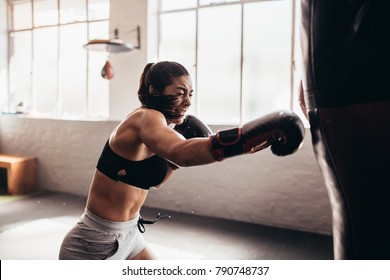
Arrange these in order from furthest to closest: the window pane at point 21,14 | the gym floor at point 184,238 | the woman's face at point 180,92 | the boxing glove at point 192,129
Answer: the window pane at point 21,14 → the gym floor at point 184,238 → the boxing glove at point 192,129 → the woman's face at point 180,92

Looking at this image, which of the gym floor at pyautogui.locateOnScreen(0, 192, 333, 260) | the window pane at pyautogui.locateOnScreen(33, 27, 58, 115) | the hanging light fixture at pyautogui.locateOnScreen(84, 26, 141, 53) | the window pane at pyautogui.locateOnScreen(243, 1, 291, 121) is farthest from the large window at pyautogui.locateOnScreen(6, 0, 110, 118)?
the window pane at pyautogui.locateOnScreen(243, 1, 291, 121)

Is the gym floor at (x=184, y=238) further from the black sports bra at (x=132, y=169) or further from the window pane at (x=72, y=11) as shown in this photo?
the window pane at (x=72, y=11)

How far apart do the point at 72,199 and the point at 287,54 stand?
315 centimetres

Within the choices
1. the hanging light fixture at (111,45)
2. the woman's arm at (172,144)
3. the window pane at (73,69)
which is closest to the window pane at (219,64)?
the hanging light fixture at (111,45)

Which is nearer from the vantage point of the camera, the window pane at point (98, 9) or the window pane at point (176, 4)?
the window pane at point (176, 4)

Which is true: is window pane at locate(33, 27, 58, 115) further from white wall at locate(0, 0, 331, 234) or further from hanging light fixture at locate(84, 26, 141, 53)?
hanging light fixture at locate(84, 26, 141, 53)

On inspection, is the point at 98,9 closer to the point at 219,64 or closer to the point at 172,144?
the point at 219,64

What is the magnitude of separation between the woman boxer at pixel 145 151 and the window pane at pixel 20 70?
4.75 meters

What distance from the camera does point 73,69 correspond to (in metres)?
5.14

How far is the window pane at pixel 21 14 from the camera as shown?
5555 mm

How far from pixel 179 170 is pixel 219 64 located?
4.16 ft

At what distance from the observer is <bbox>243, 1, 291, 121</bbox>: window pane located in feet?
12.0

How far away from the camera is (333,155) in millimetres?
947
